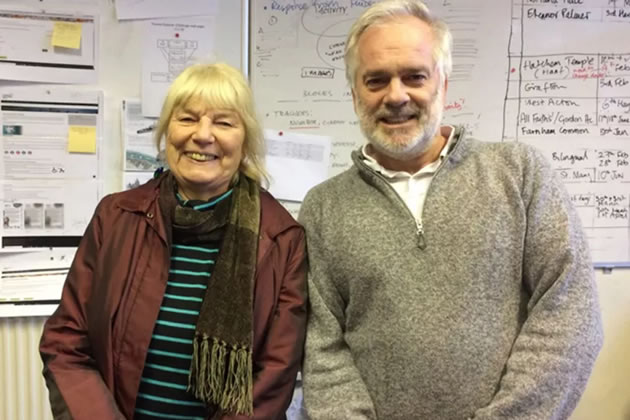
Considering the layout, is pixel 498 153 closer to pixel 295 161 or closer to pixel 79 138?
pixel 295 161

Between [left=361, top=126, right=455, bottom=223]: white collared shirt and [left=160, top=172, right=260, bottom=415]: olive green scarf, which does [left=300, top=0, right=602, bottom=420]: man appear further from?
[left=160, top=172, right=260, bottom=415]: olive green scarf

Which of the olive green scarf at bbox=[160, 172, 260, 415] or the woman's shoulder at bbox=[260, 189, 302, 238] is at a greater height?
the woman's shoulder at bbox=[260, 189, 302, 238]

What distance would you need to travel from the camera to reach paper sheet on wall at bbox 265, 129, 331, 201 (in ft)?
6.44

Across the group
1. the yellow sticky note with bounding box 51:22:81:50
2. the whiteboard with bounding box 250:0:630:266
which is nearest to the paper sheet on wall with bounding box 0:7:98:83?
the yellow sticky note with bounding box 51:22:81:50

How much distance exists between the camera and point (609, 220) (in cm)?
204

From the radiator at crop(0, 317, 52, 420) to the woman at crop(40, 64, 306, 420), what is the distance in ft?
2.63

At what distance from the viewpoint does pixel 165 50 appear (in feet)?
6.21

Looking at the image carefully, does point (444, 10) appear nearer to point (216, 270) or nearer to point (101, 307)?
point (216, 270)

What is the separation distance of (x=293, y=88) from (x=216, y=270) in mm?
1001

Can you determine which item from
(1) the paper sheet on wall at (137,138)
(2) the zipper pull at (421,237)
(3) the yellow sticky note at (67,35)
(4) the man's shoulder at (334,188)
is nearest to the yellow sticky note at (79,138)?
(1) the paper sheet on wall at (137,138)

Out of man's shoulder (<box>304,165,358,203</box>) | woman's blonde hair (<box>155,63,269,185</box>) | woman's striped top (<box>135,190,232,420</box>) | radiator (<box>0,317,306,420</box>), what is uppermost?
woman's blonde hair (<box>155,63,269,185</box>)

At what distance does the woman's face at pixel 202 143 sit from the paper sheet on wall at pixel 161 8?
85cm

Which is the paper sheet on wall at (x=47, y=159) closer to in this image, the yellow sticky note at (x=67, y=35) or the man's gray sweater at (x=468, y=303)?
the yellow sticky note at (x=67, y=35)

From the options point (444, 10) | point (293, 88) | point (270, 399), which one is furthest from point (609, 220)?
point (270, 399)
